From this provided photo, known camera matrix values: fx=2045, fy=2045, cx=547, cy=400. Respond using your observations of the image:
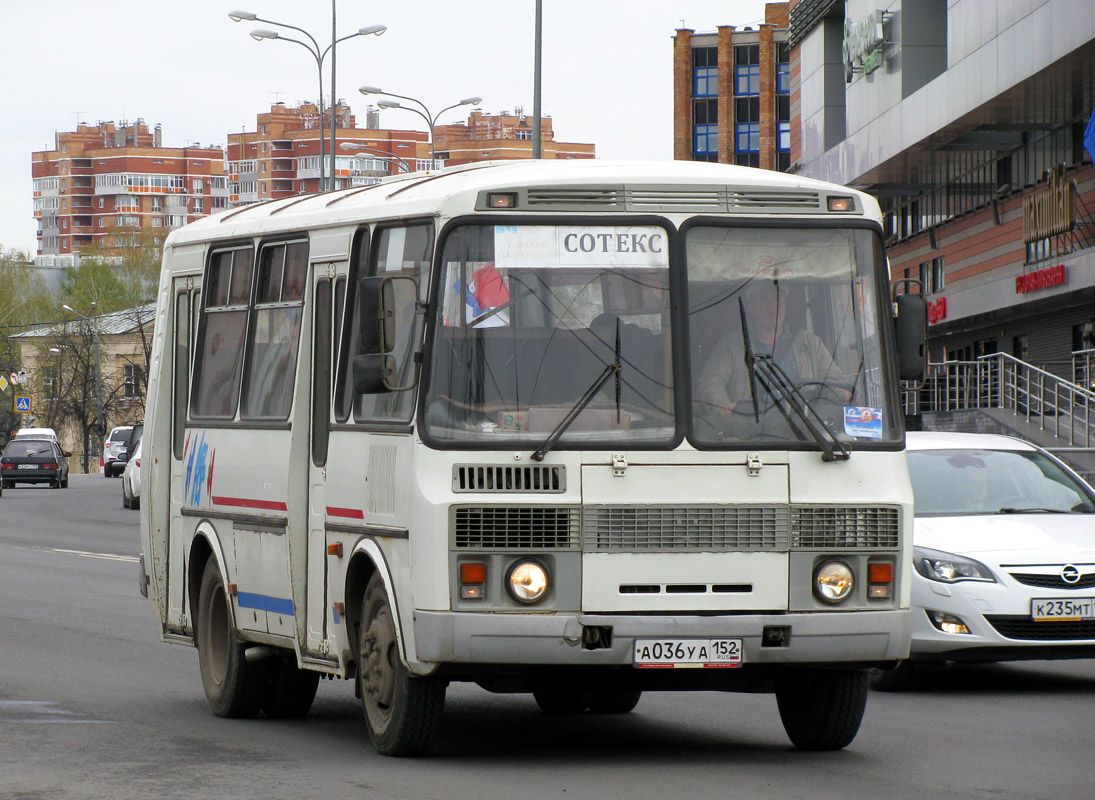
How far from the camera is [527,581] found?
328 inches

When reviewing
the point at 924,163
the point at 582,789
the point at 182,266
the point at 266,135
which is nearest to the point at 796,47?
the point at 924,163

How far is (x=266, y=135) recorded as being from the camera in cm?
19662

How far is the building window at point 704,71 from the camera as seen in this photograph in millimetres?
110250

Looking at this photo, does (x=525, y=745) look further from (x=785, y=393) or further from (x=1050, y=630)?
(x=1050, y=630)

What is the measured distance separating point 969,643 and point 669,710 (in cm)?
175

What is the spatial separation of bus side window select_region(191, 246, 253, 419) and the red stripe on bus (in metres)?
0.45

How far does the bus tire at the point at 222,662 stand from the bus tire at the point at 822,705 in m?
2.90

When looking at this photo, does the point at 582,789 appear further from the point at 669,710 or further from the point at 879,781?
the point at 669,710

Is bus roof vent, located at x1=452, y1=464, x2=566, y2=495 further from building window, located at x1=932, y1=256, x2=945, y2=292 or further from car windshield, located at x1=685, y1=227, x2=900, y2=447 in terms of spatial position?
building window, located at x1=932, y1=256, x2=945, y2=292

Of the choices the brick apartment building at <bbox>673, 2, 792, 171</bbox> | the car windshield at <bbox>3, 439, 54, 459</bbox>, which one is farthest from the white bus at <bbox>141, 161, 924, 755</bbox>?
the brick apartment building at <bbox>673, 2, 792, 171</bbox>

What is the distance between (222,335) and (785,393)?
3.68 m

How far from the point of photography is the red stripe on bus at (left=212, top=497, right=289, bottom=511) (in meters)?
10.0

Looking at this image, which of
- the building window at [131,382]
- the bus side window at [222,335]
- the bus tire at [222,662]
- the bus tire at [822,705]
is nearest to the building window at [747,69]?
the building window at [131,382]

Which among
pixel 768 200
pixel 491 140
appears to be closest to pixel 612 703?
pixel 768 200
